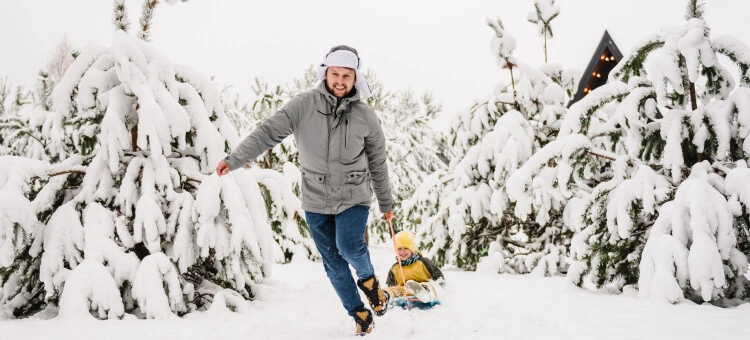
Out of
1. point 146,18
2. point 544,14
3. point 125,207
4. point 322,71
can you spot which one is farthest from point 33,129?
point 544,14

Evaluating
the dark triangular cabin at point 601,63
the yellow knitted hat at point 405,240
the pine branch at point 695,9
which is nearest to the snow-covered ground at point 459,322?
the yellow knitted hat at point 405,240

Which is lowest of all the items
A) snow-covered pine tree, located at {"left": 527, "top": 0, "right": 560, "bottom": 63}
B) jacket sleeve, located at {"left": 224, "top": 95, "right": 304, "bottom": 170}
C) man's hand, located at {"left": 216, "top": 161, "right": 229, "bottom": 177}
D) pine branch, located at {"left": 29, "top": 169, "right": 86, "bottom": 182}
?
pine branch, located at {"left": 29, "top": 169, "right": 86, "bottom": 182}

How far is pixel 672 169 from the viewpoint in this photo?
3.71 meters

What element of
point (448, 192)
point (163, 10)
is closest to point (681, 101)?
point (448, 192)

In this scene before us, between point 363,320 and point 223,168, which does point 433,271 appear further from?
point 223,168

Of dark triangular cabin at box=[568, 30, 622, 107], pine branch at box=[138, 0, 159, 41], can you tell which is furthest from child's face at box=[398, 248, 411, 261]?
dark triangular cabin at box=[568, 30, 622, 107]

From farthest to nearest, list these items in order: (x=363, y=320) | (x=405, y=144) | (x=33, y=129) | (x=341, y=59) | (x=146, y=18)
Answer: (x=405, y=144), (x=33, y=129), (x=146, y=18), (x=363, y=320), (x=341, y=59)

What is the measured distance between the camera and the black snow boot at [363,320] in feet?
9.61

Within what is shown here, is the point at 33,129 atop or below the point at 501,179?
atop

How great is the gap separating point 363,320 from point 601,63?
12.9 meters

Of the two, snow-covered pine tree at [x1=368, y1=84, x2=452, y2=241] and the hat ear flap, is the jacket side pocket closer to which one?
the hat ear flap

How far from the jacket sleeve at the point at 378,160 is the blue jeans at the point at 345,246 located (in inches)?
12.6

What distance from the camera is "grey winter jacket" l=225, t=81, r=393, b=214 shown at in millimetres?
2820

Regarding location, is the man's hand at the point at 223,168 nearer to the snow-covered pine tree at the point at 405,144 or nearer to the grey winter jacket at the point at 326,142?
the grey winter jacket at the point at 326,142
